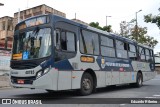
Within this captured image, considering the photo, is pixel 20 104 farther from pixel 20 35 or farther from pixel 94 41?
pixel 94 41

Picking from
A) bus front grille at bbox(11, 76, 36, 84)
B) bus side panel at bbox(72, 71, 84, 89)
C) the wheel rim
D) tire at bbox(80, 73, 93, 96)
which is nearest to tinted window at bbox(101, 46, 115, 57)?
tire at bbox(80, 73, 93, 96)

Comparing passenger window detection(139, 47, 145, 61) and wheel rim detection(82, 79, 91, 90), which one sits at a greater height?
passenger window detection(139, 47, 145, 61)

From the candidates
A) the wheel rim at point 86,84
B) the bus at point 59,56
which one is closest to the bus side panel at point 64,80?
the bus at point 59,56

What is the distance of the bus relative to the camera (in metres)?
9.70

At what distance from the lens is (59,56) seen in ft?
33.2

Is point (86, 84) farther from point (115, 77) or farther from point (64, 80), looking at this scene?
point (115, 77)

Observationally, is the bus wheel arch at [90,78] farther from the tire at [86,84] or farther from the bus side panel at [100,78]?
the bus side panel at [100,78]

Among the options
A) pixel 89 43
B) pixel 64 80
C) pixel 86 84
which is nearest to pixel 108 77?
pixel 86 84

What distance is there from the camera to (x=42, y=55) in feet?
Result: 32.1

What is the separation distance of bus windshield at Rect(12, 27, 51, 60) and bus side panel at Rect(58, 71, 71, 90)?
997mm

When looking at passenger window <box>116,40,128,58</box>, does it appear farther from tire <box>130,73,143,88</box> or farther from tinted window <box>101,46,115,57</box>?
tire <box>130,73,143,88</box>

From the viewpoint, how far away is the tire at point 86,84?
1136 cm

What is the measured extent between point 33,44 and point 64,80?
1827mm

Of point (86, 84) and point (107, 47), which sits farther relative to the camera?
point (107, 47)
